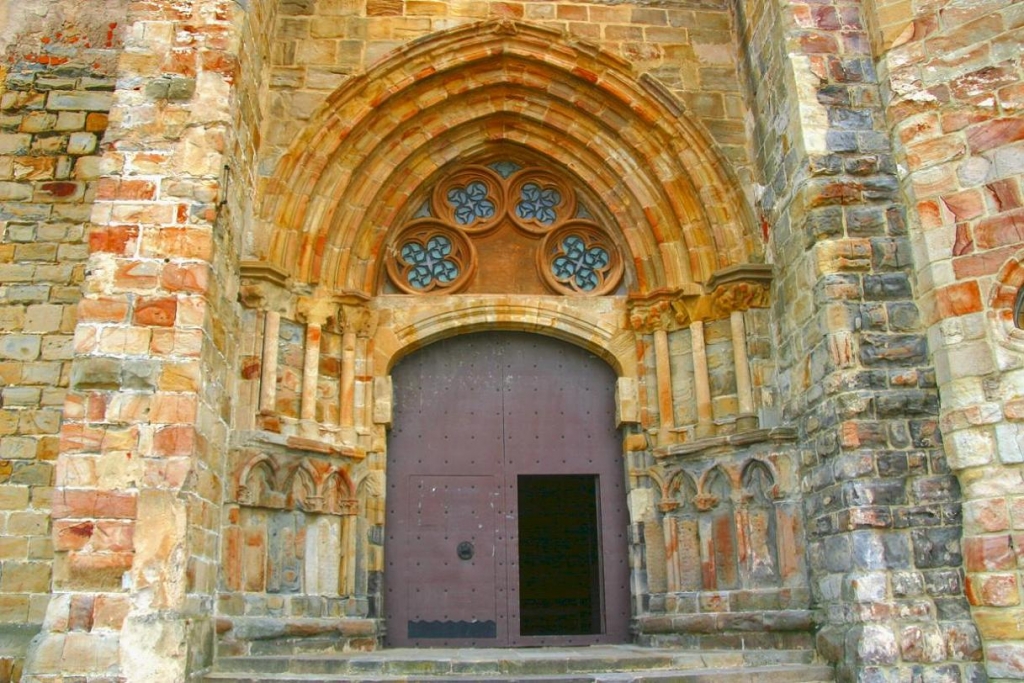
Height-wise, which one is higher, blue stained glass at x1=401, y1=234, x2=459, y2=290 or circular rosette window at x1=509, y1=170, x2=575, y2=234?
circular rosette window at x1=509, y1=170, x2=575, y2=234

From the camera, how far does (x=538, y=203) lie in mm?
7754

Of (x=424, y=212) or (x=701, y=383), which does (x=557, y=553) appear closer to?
(x=701, y=383)

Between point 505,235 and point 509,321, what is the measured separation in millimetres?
816

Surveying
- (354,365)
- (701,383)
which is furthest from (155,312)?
(701,383)

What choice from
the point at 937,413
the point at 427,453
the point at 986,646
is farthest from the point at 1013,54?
the point at 427,453

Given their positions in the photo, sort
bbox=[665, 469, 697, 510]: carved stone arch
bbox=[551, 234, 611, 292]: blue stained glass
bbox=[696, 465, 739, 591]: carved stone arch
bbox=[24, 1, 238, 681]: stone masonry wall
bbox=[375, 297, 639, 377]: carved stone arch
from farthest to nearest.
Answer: bbox=[551, 234, 611, 292]: blue stained glass
bbox=[375, 297, 639, 377]: carved stone arch
bbox=[665, 469, 697, 510]: carved stone arch
bbox=[696, 465, 739, 591]: carved stone arch
bbox=[24, 1, 238, 681]: stone masonry wall

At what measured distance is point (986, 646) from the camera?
502 cm

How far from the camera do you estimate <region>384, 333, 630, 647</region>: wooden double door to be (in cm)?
683

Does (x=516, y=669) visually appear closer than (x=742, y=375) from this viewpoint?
Yes

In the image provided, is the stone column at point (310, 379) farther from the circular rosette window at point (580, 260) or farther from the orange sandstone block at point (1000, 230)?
the orange sandstone block at point (1000, 230)

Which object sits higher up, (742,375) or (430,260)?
(430,260)

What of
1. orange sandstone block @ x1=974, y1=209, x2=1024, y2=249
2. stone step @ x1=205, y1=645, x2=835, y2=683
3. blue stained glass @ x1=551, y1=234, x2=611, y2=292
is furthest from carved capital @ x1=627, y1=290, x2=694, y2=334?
stone step @ x1=205, y1=645, x2=835, y2=683

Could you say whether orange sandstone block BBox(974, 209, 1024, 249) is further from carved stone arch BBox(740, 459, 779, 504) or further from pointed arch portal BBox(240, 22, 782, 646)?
carved stone arch BBox(740, 459, 779, 504)

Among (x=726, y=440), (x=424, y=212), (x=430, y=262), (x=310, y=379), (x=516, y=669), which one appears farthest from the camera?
(x=424, y=212)
